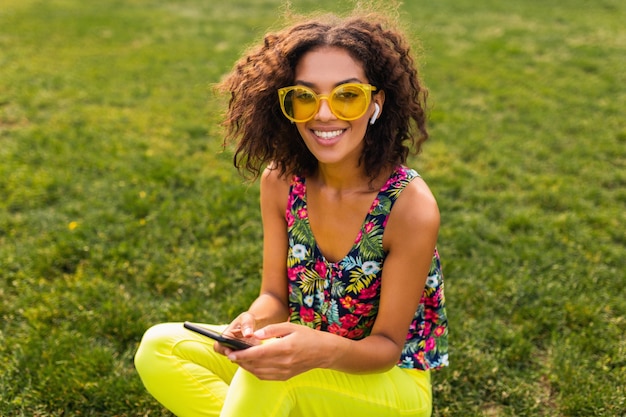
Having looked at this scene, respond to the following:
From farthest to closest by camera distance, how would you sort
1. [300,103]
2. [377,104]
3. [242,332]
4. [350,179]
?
[350,179]
[377,104]
[300,103]
[242,332]

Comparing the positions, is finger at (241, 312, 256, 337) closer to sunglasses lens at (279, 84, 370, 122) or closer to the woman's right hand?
the woman's right hand

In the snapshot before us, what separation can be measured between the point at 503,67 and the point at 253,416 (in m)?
6.46

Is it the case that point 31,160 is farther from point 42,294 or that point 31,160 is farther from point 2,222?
point 42,294

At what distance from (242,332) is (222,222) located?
211 cm

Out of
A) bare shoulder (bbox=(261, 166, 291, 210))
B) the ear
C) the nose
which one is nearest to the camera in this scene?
the nose

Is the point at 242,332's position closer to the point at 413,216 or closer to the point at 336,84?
the point at 413,216

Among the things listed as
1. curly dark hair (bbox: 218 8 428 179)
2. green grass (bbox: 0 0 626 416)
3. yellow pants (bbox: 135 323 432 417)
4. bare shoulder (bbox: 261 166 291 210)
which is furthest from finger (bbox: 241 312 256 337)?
green grass (bbox: 0 0 626 416)

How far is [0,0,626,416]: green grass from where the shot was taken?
8.80ft

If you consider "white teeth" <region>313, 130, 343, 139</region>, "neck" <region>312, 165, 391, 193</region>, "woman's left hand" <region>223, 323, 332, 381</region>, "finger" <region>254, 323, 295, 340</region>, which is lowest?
"woman's left hand" <region>223, 323, 332, 381</region>

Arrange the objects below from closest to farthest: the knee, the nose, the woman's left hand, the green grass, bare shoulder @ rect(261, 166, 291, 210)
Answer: the woman's left hand, the nose, the knee, bare shoulder @ rect(261, 166, 291, 210), the green grass

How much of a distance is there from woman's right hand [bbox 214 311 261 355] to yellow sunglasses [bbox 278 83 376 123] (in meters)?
0.67

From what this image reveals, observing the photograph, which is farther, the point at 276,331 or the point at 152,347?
the point at 152,347

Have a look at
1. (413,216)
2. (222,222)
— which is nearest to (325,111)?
(413,216)

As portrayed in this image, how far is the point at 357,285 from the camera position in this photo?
6.77ft
